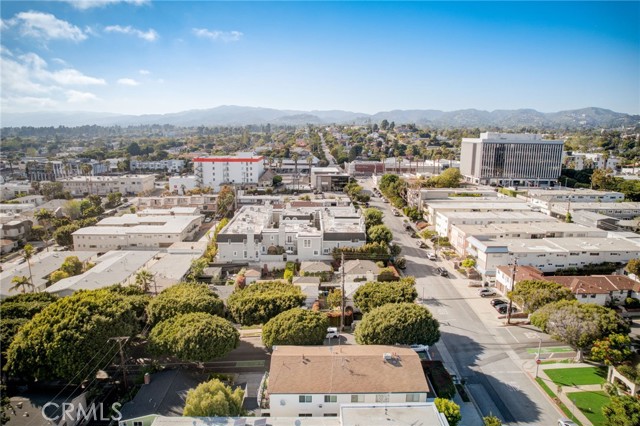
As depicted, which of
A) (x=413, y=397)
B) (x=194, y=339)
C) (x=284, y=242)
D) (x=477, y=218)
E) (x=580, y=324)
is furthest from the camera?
(x=477, y=218)

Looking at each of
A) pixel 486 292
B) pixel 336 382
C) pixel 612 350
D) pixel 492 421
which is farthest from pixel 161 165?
pixel 612 350

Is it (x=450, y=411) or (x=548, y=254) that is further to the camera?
(x=548, y=254)

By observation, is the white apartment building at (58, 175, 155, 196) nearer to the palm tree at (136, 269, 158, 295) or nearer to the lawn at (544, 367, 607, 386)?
the palm tree at (136, 269, 158, 295)

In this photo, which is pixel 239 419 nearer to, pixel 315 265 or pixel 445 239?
pixel 315 265

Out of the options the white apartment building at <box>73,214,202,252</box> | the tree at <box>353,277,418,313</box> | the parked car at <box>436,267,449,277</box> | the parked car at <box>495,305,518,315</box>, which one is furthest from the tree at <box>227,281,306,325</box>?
the white apartment building at <box>73,214,202,252</box>

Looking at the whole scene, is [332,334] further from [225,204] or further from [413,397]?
[225,204]

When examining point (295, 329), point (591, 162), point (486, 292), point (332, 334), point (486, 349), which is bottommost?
point (486, 349)
